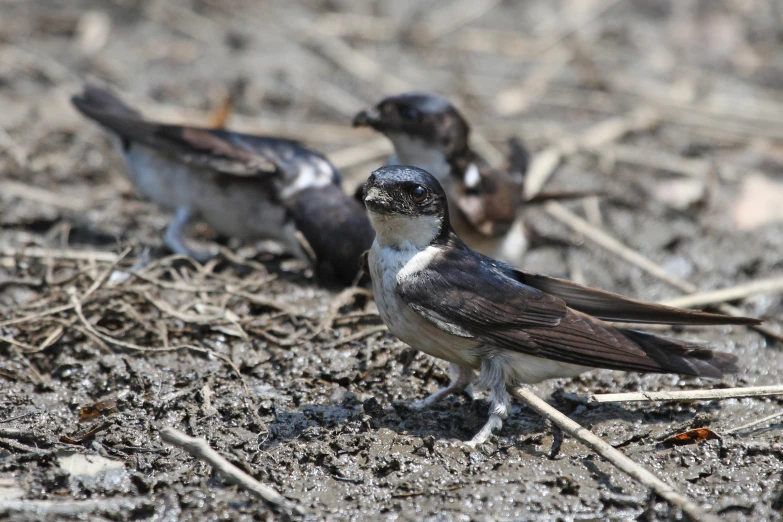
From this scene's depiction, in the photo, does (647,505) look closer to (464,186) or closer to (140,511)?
(140,511)

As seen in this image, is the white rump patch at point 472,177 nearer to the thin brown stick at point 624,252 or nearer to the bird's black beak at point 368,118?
the bird's black beak at point 368,118

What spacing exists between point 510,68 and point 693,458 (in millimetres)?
6628

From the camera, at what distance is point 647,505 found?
3.60m

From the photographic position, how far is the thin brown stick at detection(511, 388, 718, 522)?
11.0ft

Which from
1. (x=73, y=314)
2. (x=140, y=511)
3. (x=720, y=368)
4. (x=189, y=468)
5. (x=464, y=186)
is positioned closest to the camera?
(x=140, y=511)

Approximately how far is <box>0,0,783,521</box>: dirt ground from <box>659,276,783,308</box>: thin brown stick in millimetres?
98

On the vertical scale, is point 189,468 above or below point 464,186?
below

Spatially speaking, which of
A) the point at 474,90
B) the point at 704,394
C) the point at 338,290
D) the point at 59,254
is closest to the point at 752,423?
the point at 704,394

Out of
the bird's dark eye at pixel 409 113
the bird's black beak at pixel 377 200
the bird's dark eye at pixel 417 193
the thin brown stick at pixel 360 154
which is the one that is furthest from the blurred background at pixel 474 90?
the bird's black beak at pixel 377 200

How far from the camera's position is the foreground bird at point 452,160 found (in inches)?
237

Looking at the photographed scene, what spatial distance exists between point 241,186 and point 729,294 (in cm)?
311

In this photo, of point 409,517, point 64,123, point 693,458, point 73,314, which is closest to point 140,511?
point 409,517

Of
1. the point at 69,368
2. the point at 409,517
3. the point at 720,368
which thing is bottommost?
the point at 69,368

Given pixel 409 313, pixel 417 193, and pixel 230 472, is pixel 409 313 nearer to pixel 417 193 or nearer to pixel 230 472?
pixel 417 193
